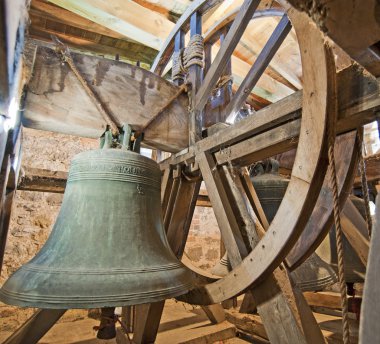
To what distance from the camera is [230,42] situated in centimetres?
158

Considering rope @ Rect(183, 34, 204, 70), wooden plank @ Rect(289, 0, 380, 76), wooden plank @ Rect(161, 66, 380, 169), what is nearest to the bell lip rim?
wooden plank @ Rect(161, 66, 380, 169)

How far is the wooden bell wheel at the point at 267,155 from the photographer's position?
0.86 metres

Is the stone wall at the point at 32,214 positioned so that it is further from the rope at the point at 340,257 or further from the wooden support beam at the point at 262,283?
the rope at the point at 340,257

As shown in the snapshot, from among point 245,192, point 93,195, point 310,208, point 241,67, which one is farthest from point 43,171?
point 241,67

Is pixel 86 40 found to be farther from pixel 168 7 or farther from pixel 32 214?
pixel 32 214

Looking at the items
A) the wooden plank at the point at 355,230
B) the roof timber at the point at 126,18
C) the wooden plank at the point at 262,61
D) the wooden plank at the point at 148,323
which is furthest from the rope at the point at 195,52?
the wooden plank at the point at 148,323

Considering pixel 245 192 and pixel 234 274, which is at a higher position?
pixel 245 192

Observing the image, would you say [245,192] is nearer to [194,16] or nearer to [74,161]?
[74,161]

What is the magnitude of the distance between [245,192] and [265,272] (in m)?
0.70

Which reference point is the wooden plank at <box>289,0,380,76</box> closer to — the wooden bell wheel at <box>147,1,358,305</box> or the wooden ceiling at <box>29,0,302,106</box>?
the wooden bell wheel at <box>147,1,358,305</box>

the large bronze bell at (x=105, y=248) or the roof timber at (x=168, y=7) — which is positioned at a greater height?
the roof timber at (x=168, y=7)

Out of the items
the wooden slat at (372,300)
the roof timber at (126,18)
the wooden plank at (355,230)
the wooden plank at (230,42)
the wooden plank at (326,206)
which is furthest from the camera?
the roof timber at (126,18)

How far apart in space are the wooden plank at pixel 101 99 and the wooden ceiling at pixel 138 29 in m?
1.09

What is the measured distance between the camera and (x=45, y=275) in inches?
35.3
